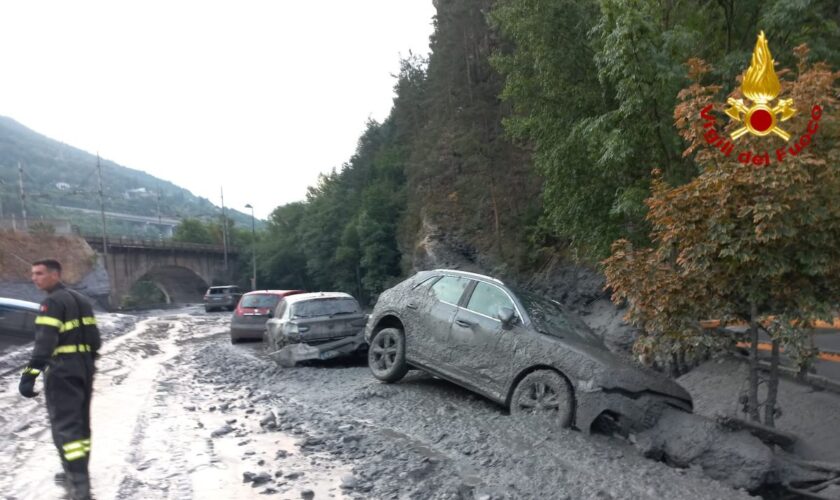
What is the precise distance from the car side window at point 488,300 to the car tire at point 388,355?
1.36 meters

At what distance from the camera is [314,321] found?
1188 centimetres

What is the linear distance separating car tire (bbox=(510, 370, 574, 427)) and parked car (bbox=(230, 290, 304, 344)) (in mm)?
11576

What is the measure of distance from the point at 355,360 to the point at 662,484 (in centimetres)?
776

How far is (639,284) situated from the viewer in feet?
20.8

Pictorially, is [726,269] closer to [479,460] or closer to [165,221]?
[479,460]

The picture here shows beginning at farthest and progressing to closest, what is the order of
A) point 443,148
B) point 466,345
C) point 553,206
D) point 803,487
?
point 443,148 < point 553,206 < point 466,345 < point 803,487

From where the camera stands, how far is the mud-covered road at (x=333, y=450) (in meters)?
4.99

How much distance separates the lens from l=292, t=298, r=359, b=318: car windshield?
11992mm

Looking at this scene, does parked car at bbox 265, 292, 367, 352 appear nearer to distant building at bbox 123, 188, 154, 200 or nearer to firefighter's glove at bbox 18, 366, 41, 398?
firefighter's glove at bbox 18, 366, 41, 398

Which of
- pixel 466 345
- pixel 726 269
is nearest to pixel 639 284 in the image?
pixel 726 269

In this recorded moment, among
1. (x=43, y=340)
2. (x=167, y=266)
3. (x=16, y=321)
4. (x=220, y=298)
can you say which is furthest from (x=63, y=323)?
(x=167, y=266)

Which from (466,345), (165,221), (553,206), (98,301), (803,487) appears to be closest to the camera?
(803,487)

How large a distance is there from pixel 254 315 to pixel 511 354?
477 inches

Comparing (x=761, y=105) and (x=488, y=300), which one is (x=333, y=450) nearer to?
(x=488, y=300)
